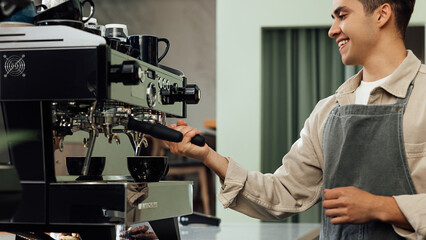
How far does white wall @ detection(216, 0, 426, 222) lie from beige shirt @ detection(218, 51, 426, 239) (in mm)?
2404

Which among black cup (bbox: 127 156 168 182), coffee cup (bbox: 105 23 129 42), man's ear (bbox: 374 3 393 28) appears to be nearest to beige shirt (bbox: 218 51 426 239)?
man's ear (bbox: 374 3 393 28)

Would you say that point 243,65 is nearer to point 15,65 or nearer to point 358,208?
point 358,208

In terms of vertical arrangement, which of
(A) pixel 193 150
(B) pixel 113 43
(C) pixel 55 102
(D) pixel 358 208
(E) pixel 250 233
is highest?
(B) pixel 113 43

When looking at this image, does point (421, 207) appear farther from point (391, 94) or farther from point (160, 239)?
point (160, 239)

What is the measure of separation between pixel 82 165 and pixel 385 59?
74 cm

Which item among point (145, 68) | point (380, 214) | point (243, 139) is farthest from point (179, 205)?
point (243, 139)

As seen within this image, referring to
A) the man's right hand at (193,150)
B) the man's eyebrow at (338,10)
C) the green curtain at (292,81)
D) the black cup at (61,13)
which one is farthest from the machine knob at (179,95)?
the green curtain at (292,81)

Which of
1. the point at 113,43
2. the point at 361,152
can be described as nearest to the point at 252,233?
the point at 361,152

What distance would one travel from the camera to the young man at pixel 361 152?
1266 millimetres

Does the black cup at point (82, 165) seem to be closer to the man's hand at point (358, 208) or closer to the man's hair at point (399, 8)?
the man's hand at point (358, 208)

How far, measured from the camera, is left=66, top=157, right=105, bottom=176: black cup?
4.06 feet

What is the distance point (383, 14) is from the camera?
146 centimetres

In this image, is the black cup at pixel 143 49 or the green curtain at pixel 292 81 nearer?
the black cup at pixel 143 49

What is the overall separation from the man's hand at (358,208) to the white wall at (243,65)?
268 cm
